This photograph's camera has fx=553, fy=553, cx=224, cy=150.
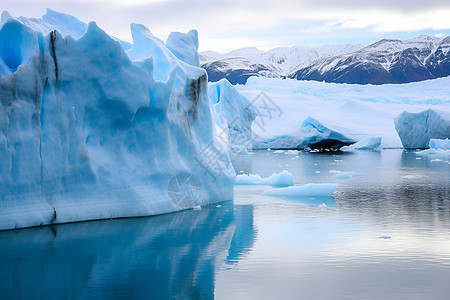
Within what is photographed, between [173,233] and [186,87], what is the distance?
2.78 meters

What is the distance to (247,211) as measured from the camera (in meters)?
8.92

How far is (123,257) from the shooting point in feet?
19.4

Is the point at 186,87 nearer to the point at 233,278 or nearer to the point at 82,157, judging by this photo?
the point at 82,157

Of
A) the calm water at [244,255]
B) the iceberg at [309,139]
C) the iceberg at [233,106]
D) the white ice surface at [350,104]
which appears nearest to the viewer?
the calm water at [244,255]

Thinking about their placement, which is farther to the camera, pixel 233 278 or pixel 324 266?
pixel 324 266

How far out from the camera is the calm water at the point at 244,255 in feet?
15.5

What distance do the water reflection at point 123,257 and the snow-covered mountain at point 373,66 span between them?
288 ft

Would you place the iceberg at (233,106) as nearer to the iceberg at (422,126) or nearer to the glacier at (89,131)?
the iceberg at (422,126)

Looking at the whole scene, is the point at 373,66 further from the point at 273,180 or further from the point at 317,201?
the point at 317,201

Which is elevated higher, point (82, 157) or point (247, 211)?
point (82, 157)

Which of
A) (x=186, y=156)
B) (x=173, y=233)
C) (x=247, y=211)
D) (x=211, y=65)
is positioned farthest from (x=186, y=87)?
(x=211, y=65)

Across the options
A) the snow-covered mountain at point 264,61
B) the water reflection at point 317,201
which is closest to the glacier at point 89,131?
the water reflection at point 317,201

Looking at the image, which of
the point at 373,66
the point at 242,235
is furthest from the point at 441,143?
the point at 373,66

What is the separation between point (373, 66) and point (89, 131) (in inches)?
3851
